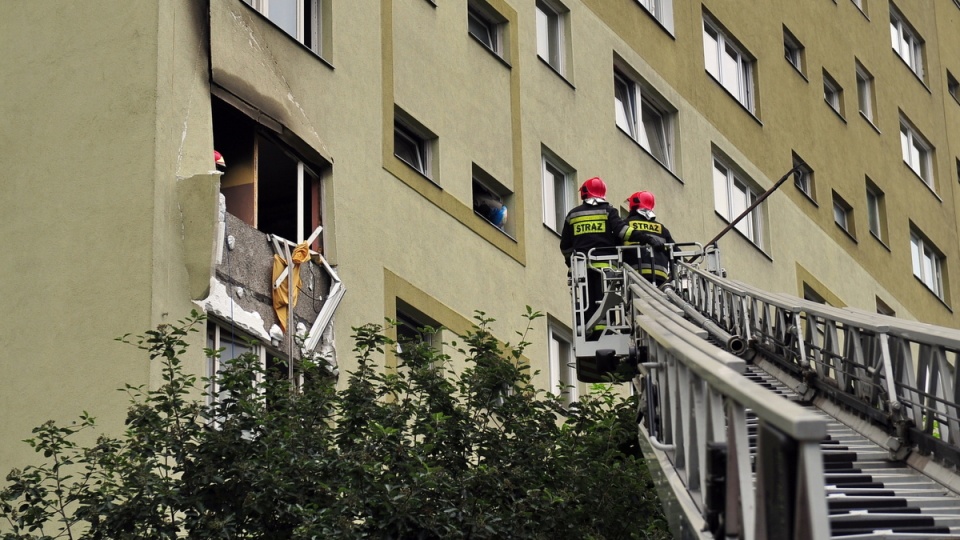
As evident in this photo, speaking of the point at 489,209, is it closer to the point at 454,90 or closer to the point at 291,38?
the point at 454,90

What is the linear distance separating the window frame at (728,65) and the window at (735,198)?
5.41 ft

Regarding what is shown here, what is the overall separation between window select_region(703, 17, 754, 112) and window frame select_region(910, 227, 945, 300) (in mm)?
9379

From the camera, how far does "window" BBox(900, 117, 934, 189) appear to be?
152 ft

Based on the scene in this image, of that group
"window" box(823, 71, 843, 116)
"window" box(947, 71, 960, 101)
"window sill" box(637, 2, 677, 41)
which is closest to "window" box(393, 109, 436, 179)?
"window sill" box(637, 2, 677, 41)

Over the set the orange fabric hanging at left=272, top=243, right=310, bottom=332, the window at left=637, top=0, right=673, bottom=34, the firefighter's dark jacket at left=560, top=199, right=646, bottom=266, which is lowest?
the orange fabric hanging at left=272, top=243, right=310, bottom=332

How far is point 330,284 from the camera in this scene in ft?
71.5

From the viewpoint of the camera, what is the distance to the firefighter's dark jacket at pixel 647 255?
67.6 ft

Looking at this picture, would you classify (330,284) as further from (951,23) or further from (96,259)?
(951,23)

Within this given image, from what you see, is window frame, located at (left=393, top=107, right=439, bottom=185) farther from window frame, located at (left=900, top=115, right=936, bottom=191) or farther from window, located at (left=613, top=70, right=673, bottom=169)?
window frame, located at (left=900, top=115, right=936, bottom=191)

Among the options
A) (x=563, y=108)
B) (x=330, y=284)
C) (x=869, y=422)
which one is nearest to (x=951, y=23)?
(x=563, y=108)

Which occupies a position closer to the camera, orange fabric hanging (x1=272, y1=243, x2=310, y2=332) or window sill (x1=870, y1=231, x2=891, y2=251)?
orange fabric hanging (x1=272, y1=243, x2=310, y2=332)

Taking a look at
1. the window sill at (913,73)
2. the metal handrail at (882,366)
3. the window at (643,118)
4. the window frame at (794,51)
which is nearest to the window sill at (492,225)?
the window at (643,118)

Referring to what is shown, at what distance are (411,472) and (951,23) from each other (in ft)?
130

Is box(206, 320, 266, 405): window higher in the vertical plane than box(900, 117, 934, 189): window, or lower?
lower
